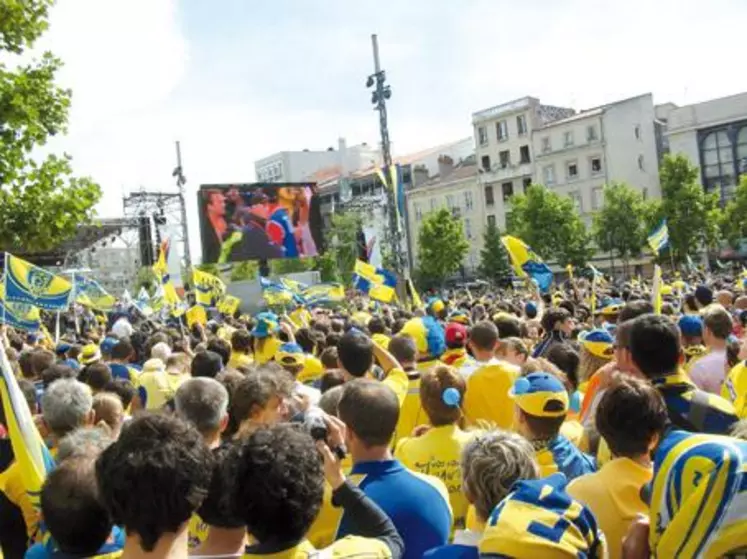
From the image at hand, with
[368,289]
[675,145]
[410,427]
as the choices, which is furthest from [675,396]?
[675,145]

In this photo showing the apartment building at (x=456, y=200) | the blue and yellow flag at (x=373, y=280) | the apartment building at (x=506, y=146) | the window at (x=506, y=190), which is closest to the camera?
the blue and yellow flag at (x=373, y=280)

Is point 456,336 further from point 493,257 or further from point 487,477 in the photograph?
point 493,257

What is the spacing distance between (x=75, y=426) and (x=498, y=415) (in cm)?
267

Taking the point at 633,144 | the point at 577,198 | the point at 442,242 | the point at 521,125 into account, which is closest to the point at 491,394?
the point at 442,242

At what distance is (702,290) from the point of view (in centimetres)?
1005

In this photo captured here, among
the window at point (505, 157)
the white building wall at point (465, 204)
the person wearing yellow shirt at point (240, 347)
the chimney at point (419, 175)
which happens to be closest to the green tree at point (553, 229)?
the window at point (505, 157)

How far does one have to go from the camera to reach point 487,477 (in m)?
2.81

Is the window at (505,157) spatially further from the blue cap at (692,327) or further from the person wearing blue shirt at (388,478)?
the person wearing blue shirt at (388,478)

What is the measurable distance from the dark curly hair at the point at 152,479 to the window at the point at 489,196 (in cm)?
6620

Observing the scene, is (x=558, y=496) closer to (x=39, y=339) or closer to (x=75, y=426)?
(x=75, y=426)

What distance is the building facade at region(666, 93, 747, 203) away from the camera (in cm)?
5228

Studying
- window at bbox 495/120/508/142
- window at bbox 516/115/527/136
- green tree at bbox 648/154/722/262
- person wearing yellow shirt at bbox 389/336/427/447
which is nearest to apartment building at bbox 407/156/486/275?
window at bbox 495/120/508/142

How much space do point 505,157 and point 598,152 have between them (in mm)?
Answer: 8402

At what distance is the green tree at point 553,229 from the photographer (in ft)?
181
